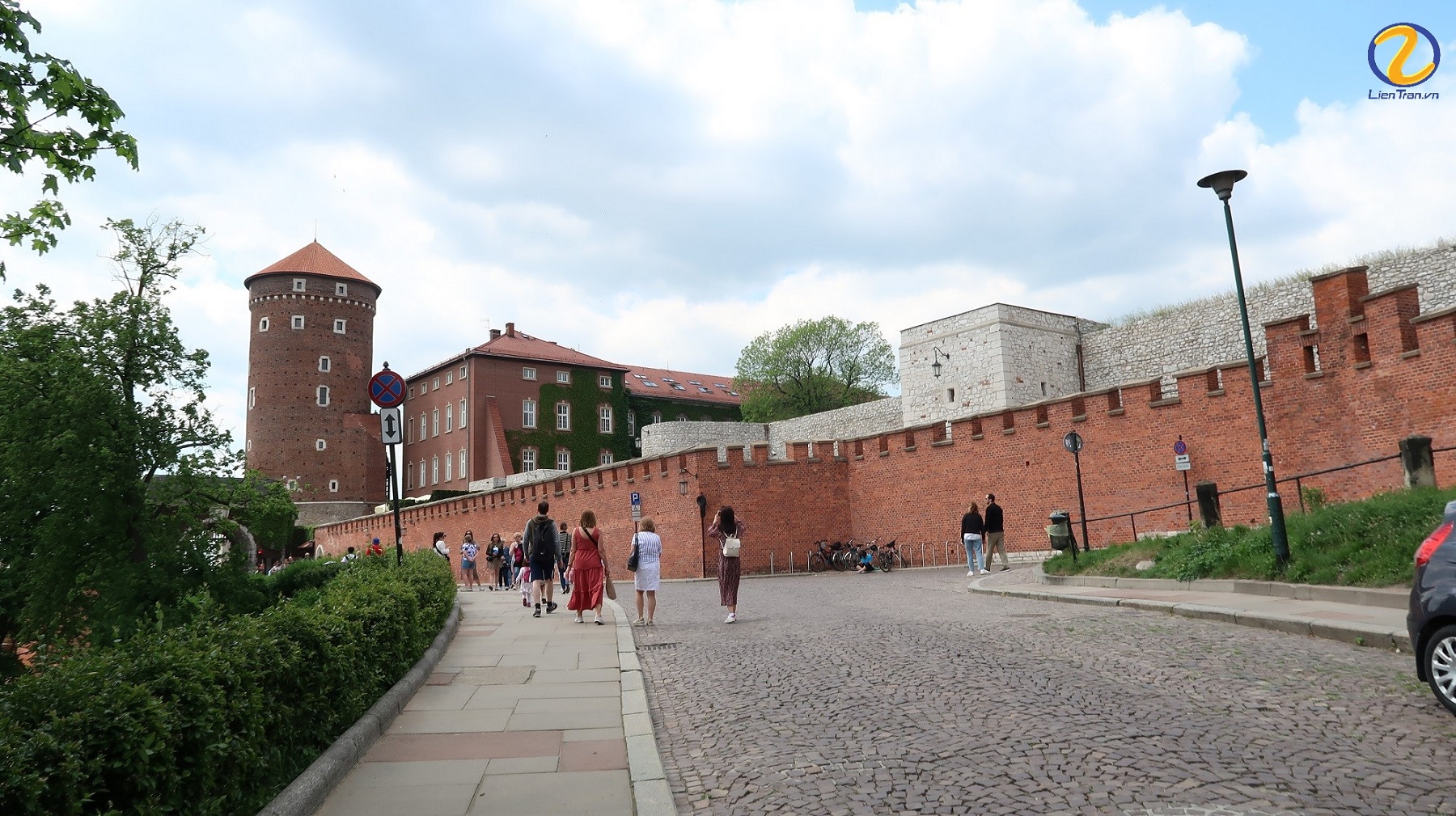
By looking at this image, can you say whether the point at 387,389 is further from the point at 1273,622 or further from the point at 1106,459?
the point at 1106,459

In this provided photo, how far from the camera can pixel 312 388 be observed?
63.5m

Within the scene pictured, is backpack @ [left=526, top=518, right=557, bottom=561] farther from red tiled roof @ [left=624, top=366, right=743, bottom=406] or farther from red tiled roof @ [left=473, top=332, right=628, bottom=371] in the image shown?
red tiled roof @ [left=624, top=366, right=743, bottom=406]

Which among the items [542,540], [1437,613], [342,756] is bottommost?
[342,756]

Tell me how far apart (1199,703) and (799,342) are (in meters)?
58.4

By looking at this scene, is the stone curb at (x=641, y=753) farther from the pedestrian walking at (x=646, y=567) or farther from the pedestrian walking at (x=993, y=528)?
the pedestrian walking at (x=993, y=528)

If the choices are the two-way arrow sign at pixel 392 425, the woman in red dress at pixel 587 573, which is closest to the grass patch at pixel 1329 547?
the woman in red dress at pixel 587 573

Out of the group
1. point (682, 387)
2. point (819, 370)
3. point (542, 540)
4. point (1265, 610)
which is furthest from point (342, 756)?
point (682, 387)

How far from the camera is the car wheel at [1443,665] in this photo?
18.2ft

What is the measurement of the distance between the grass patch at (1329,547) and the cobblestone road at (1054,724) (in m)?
2.21

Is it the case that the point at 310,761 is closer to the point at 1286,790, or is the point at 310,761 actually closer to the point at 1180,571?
the point at 1286,790

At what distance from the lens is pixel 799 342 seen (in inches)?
2532

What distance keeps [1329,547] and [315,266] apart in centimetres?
6552

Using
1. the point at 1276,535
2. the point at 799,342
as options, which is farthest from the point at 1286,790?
the point at 799,342

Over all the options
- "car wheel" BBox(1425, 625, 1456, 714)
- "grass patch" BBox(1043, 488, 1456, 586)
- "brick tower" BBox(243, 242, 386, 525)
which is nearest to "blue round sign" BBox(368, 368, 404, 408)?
"car wheel" BBox(1425, 625, 1456, 714)
